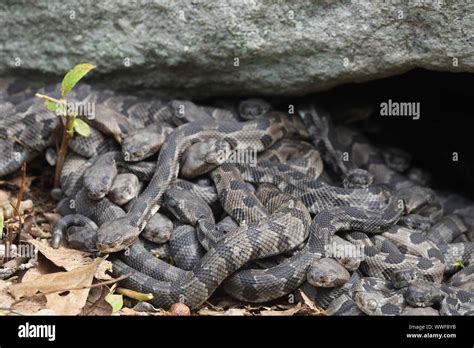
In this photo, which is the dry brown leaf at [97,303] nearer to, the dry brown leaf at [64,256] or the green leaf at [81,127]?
the dry brown leaf at [64,256]

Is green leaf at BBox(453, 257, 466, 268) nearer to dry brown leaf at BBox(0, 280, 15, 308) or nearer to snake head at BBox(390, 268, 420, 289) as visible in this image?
snake head at BBox(390, 268, 420, 289)

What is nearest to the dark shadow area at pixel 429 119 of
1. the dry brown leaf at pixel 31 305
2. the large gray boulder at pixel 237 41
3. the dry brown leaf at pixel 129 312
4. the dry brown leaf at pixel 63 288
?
the large gray boulder at pixel 237 41

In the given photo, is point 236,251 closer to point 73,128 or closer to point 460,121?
point 73,128

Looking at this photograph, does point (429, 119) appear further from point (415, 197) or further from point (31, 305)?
point (31, 305)

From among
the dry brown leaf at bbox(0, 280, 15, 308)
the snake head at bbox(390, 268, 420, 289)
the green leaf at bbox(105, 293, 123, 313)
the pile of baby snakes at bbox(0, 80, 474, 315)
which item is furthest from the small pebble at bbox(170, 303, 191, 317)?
the snake head at bbox(390, 268, 420, 289)

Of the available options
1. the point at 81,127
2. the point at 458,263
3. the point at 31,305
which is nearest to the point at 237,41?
the point at 81,127
